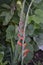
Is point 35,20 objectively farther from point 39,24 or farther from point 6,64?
point 6,64

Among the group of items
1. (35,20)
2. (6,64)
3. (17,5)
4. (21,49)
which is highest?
(17,5)

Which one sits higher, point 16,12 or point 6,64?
point 16,12

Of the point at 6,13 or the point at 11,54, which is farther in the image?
the point at 6,13

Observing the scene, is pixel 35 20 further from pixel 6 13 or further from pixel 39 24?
pixel 6 13

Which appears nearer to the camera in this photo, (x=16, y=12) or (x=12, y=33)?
(x=12, y=33)

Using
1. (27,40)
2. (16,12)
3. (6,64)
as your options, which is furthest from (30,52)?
(16,12)

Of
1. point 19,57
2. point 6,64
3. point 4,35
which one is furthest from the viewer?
point 4,35

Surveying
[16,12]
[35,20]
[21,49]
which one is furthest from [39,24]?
[21,49]

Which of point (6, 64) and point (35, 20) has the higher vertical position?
point (35, 20)

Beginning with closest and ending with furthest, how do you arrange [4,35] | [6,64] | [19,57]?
[19,57] < [6,64] < [4,35]
